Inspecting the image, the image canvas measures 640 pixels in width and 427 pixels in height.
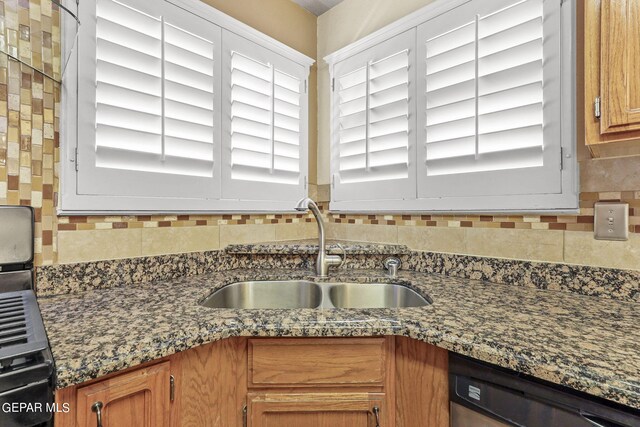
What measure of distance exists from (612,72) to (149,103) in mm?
1552

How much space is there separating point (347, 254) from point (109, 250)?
1.03m

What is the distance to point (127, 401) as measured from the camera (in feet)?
2.60

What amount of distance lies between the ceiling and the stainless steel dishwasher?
2.04 metres

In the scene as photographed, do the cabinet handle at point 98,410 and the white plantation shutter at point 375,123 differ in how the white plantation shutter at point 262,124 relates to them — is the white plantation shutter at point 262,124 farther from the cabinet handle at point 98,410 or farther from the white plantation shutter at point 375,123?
the cabinet handle at point 98,410

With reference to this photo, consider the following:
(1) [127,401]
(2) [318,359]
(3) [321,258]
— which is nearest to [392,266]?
(3) [321,258]

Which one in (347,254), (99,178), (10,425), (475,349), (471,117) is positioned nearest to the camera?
(10,425)

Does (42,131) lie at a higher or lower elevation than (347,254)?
higher

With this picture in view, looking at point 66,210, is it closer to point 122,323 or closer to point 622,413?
point 122,323

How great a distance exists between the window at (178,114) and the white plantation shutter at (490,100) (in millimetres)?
789

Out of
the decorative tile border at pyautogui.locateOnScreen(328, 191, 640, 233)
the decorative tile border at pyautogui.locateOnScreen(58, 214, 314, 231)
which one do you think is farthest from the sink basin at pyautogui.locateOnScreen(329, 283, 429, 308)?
the decorative tile border at pyautogui.locateOnScreen(58, 214, 314, 231)

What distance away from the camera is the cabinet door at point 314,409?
0.97 m

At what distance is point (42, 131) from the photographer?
1.15m

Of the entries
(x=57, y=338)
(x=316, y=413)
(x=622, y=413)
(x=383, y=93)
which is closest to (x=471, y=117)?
(x=383, y=93)

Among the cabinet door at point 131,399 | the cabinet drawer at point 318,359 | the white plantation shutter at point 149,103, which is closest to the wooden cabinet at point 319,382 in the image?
the cabinet drawer at point 318,359
